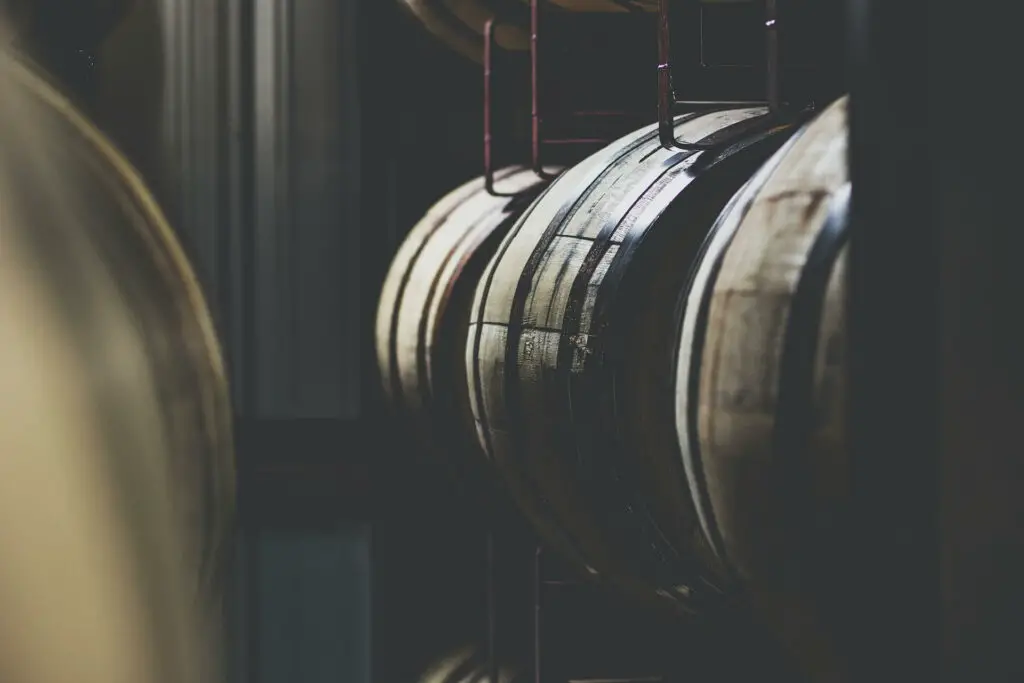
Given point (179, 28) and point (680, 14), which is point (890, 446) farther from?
point (179, 28)

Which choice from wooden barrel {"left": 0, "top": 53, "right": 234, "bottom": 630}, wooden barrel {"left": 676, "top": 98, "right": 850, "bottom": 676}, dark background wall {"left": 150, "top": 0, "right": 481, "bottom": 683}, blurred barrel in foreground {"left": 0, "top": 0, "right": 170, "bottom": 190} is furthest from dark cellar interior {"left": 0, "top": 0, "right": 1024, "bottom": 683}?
wooden barrel {"left": 0, "top": 53, "right": 234, "bottom": 630}

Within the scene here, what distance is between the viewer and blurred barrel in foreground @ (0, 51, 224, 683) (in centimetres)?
58

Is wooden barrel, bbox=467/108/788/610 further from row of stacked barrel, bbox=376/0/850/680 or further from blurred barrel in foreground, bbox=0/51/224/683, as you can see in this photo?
blurred barrel in foreground, bbox=0/51/224/683

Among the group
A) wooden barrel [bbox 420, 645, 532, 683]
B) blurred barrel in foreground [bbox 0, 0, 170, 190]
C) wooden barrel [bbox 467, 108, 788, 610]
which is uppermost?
blurred barrel in foreground [bbox 0, 0, 170, 190]

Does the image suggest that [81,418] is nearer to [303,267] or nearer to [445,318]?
[445,318]

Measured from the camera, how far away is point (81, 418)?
1.96 feet

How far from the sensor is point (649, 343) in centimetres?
124

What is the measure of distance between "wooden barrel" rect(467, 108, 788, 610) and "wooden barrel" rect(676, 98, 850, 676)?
19 centimetres

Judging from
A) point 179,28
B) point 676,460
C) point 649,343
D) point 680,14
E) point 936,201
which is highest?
point 179,28

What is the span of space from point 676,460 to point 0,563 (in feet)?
2.23

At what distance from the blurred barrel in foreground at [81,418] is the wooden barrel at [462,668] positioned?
2.36m

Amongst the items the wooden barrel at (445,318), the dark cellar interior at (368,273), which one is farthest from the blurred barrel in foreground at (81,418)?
the wooden barrel at (445,318)

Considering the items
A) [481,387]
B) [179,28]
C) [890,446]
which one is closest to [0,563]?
[890,446]

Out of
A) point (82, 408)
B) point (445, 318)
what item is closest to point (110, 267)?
point (82, 408)
